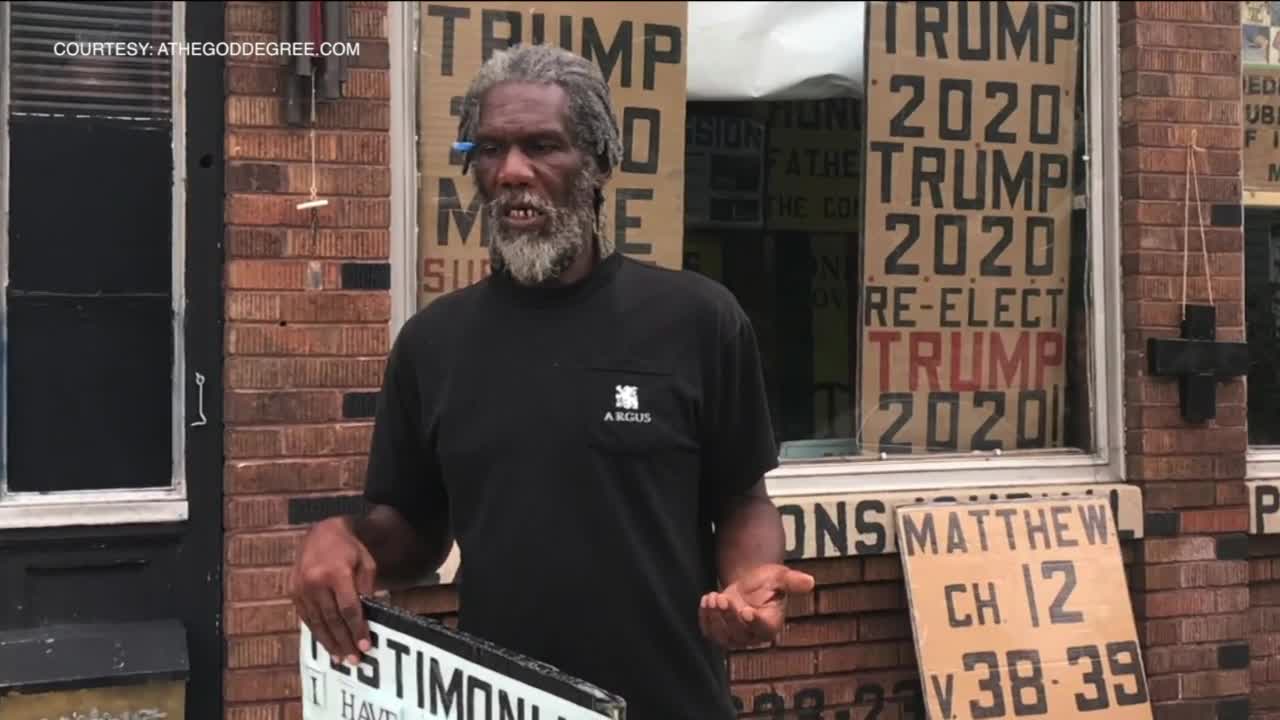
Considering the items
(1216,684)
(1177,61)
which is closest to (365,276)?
(1177,61)

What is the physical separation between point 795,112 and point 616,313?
2502 mm

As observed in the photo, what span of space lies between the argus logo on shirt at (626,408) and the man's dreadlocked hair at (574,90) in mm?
272

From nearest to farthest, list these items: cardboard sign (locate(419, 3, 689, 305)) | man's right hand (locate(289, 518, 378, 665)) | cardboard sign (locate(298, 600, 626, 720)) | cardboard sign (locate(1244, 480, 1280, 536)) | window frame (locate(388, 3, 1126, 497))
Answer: cardboard sign (locate(298, 600, 626, 720)) < man's right hand (locate(289, 518, 378, 665)) < cardboard sign (locate(419, 3, 689, 305)) < window frame (locate(388, 3, 1126, 497)) < cardboard sign (locate(1244, 480, 1280, 536))

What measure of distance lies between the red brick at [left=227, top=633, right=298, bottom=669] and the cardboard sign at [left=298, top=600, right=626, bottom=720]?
1.58 m

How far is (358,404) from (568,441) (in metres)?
1.87

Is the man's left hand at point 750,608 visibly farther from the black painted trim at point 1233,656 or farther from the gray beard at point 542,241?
the black painted trim at point 1233,656

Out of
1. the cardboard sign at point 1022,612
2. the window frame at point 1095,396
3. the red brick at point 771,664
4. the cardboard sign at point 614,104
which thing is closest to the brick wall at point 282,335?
the cardboard sign at point 614,104

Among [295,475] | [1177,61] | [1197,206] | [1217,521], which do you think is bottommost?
[1217,521]

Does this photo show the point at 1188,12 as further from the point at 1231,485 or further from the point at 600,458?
the point at 600,458

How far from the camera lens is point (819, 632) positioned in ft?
13.5

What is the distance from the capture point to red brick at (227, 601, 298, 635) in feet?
11.6

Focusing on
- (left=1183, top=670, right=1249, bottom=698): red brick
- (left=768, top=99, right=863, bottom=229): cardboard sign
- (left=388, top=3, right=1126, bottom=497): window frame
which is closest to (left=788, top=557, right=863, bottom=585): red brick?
(left=388, top=3, right=1126, bottom=497): window frame

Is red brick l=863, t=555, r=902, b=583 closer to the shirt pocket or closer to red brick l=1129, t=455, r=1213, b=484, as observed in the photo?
red brick l=1129, t=455, r=1213, b=484

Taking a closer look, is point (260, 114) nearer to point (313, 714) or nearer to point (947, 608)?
point (313, 714)
